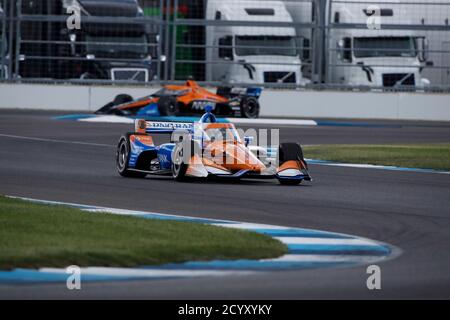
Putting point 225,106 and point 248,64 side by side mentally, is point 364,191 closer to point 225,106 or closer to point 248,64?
point 225,106

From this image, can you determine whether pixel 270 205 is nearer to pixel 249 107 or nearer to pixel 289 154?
pixel 289 154

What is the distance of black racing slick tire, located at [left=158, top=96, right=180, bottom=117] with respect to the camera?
25.7 meters

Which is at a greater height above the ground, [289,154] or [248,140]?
[248,140]

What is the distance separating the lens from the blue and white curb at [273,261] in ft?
24.5

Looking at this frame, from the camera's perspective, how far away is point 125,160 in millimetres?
14430

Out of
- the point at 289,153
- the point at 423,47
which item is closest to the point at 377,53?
the point at 423,47

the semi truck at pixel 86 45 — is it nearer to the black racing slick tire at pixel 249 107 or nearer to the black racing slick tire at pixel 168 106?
→ the black racing slick tire at pixel 168 106

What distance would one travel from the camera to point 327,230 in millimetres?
9906

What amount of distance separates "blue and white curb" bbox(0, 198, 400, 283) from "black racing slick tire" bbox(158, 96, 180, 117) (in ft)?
50.3

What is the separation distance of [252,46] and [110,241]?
20811 millimetres

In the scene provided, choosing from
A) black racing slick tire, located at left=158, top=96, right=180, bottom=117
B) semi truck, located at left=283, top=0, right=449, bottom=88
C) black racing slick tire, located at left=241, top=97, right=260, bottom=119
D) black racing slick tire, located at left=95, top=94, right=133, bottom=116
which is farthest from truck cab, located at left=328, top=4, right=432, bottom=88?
black racing slick tire, located at left=95, top=94, right=133, bottom=116

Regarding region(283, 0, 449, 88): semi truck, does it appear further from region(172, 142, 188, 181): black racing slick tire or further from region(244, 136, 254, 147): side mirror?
region(172, 142, 188, 181): black racing slick tire
